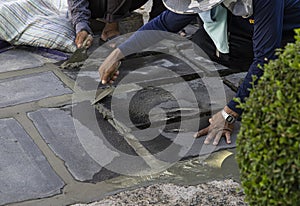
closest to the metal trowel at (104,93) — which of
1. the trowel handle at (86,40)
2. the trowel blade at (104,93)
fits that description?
the trowel blade at (104,93)

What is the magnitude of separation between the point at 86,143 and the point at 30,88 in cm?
90

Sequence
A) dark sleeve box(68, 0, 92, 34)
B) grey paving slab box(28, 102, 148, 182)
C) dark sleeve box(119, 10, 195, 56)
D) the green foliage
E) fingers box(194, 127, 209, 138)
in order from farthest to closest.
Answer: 1. dark sleeve box(68, 0, 92, 34)
2. dark sleeve box(119, 10, 195, 56)
3. fingers box(194, 127, 209, 138)
4. grey paving slab box(28, 102, 148, 182)
5. the green foliage

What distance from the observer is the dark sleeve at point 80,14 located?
14.3 ft

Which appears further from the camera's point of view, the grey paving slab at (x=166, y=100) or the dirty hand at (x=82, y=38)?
the dirty hand at (x=82, y=38)

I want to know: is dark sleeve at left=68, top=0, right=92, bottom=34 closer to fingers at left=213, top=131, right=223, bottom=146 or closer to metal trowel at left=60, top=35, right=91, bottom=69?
metal trowel at left=60, top=35, right=91, bottom=69

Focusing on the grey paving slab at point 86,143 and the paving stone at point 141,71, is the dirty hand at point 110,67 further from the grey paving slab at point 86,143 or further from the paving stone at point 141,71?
the paving stone at point 141,71

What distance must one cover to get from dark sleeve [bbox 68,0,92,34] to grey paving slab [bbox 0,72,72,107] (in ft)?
1.85

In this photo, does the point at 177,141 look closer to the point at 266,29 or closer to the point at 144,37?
the point at 144,37

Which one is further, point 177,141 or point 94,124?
point 94,124

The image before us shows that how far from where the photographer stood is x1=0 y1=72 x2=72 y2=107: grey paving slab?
3605mm

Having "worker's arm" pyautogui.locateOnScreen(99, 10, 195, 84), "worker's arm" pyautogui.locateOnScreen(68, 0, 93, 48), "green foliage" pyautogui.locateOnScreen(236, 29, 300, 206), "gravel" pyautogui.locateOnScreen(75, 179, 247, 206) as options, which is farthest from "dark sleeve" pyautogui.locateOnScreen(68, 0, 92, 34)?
"green foliage" pyautogui.locateOnScreen(236, 29, 300, 206)

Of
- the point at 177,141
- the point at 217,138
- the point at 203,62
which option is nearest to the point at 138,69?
the point at 203,62

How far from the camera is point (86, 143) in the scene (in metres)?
3.06

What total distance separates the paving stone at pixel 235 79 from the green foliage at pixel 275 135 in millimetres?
1920
